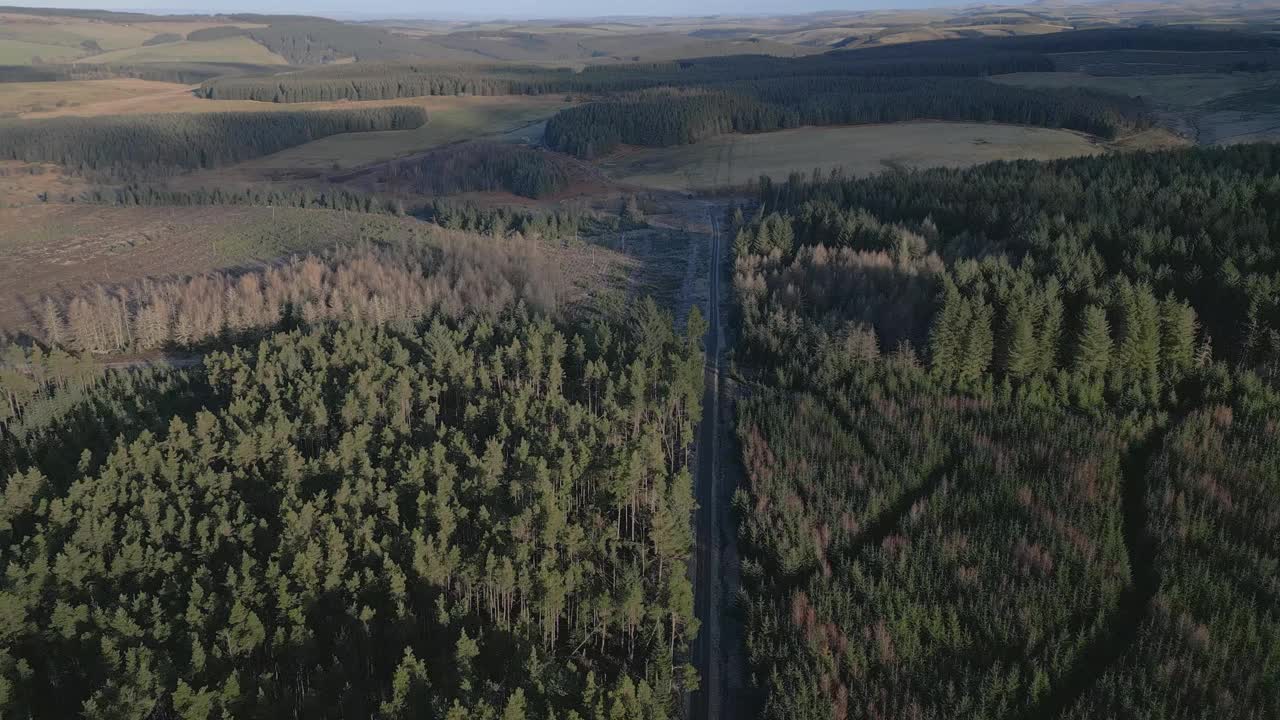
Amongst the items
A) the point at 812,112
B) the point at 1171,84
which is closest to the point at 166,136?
the point at 812,112

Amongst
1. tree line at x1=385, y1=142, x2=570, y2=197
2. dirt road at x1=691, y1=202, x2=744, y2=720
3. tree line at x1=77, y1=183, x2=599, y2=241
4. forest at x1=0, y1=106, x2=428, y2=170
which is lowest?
dirt road at x1=691, y1=202, x2=744, y2=720

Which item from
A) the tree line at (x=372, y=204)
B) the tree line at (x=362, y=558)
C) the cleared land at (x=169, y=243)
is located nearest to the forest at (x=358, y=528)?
the tree line at (x=362, y=558)

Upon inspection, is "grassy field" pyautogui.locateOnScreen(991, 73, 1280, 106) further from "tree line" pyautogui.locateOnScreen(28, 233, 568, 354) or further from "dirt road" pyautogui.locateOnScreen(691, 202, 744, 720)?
"dirt road" pyautogui.locateOnScreen(691, 202, 744, 720)

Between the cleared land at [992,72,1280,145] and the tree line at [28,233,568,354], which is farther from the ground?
the cleared land at [992,72,1280,145]

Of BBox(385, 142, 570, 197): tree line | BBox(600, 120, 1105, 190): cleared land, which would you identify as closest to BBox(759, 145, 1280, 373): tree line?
BBox(600, 120, 1105, 190): cleared land

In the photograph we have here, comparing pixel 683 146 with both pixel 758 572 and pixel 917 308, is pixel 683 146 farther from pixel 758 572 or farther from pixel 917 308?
pixel 758 572

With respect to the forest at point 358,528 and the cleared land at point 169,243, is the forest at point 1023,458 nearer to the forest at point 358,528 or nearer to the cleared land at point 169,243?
the forest at point 358,528

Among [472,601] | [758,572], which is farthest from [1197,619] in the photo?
[472,601]
